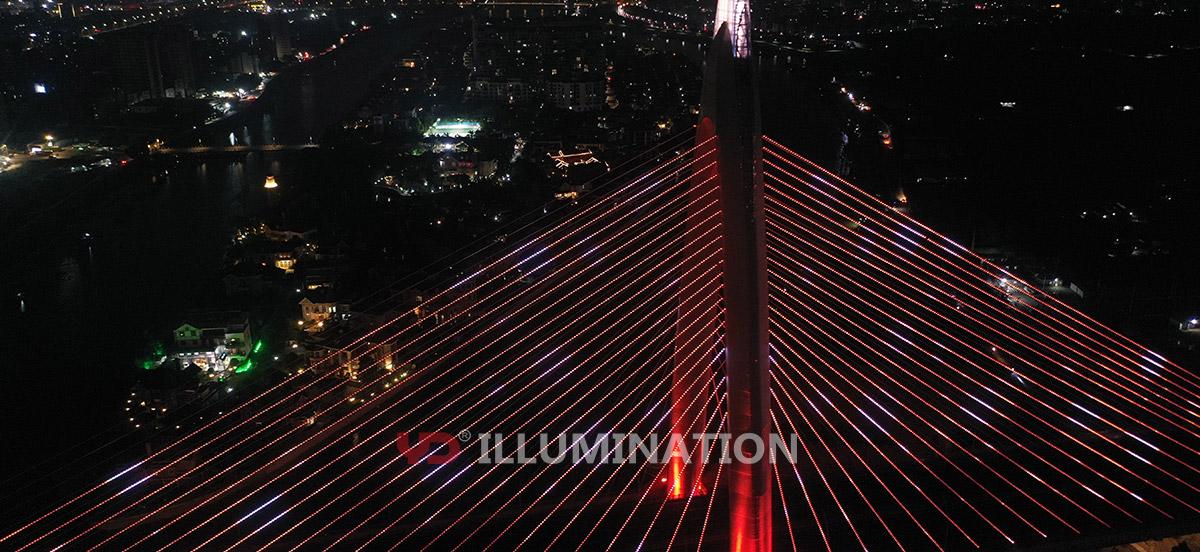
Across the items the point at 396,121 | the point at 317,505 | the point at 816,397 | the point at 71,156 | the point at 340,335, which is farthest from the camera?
the point at 396,121

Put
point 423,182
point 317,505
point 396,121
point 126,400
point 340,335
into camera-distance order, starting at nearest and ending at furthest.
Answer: point 317,505 → point 126,400 → point 340,335 → point 423,182 → point 396,121

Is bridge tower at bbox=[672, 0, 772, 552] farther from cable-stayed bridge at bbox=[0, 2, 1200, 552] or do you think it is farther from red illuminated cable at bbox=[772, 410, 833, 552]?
red illuminated cable at bbox=[772, 410, 833, 552]

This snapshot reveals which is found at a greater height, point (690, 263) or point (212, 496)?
point (690, 263)

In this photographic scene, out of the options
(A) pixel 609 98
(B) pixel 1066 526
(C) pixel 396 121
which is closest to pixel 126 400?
(B) pixel 1066 526

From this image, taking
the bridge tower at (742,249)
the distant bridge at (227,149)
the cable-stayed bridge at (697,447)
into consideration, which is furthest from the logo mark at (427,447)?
the distant bridge at (227,149)

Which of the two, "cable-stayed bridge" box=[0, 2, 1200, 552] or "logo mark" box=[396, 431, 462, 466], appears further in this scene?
"logo mark" box=[396, 431, 462, 466]

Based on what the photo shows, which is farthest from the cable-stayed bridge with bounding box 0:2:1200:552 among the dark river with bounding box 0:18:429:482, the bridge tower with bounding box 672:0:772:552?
the dark river with bounding box 0:18:429:482

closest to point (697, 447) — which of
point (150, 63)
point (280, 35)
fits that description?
point (150, 63)

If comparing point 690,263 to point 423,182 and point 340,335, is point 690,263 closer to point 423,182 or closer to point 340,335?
point 340,335
